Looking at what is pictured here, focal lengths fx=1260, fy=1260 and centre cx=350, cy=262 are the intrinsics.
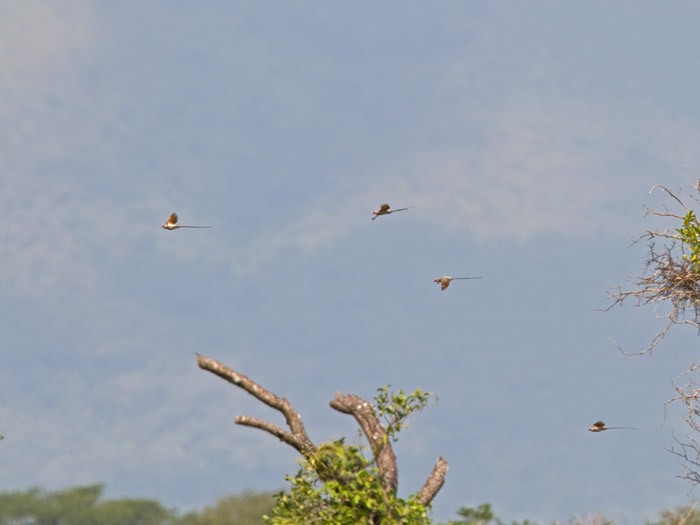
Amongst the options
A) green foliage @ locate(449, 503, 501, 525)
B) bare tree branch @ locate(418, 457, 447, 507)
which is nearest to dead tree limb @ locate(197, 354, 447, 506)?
bare tree branch @ locate(418, 457, 447, 507)

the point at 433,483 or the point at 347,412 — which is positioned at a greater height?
the point at 347,412

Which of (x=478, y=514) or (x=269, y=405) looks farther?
(x=478, y=514)

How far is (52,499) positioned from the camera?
3910 inches

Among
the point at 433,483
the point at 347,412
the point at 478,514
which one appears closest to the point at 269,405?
the point at 347,412

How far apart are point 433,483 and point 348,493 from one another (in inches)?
77.7

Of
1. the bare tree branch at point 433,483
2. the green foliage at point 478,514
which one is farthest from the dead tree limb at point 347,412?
the green foliage at point 478,514

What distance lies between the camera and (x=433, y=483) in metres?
21.0

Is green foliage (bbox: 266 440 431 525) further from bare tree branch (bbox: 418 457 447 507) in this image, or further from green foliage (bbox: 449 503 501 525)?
green foliage (bbox: 449 503 501 525)

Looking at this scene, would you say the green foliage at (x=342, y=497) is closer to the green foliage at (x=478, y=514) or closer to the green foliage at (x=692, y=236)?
the green foliage at (x=692, y=236)

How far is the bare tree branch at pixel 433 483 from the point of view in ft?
68.0

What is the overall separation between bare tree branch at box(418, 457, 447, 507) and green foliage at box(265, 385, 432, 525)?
0.86 metres

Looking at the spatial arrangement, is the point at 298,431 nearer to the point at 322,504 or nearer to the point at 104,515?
the point at 322,504

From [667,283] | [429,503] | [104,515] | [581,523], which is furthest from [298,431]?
[104,515]

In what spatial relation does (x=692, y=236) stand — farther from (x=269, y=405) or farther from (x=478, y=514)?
(x=478, y=514)
